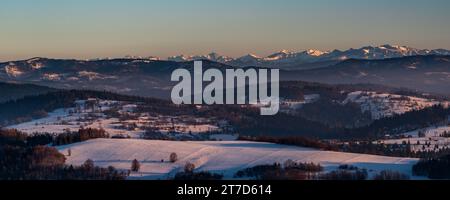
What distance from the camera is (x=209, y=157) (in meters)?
175

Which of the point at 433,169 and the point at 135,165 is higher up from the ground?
the point at 433,169

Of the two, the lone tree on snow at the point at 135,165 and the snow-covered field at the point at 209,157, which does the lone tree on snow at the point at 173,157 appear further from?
the lone tree on snow at the point at 135,165

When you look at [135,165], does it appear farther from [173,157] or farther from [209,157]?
[209,157]

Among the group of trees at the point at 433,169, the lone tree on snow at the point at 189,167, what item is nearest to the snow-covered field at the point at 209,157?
the lone tree on snow at the point at 189,167

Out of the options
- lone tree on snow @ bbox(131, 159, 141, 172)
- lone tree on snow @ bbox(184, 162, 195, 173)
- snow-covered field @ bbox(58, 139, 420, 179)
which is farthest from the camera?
lone tree on snow @ bbox(131, 159, 141, 172)

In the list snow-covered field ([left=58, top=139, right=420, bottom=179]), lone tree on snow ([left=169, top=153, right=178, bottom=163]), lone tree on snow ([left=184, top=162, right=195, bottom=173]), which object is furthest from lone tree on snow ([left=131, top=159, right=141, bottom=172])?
lone tree on snow ([left=184, top=162, right=195, bottom=173])

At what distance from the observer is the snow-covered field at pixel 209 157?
159m

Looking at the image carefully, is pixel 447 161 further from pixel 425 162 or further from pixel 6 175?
pixel 6 175

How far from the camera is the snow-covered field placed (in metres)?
159

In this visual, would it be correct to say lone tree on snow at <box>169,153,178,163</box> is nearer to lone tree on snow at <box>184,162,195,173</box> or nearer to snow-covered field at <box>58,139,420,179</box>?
snow-covered field at <box>58,139,420,179</box>

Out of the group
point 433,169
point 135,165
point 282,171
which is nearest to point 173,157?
point 135,165

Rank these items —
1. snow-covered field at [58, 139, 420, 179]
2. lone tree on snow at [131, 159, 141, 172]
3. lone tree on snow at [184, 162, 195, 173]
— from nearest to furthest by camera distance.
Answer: lone tree on snow at [184, 162, 195, 173] → snow-covered field at [58, 139, 420, 179] → lone tree on snow at [131, 159, 141, 172]

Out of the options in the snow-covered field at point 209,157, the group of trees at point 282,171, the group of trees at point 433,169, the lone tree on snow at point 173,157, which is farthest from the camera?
the lone tree on snow at point 173,157
